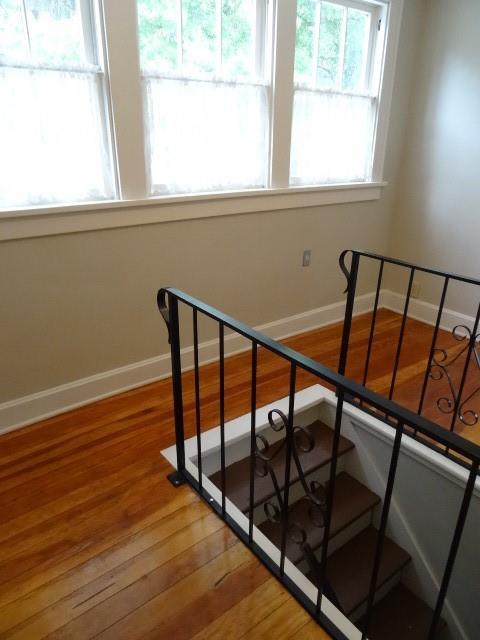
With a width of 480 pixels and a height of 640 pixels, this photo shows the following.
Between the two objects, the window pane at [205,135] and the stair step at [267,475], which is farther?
the window pane at [205,135]

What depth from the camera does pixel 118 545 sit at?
5.34 ft

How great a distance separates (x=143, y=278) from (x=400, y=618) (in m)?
2.21

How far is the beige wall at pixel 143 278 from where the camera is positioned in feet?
7.07

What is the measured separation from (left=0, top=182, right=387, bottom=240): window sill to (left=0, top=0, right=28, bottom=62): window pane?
2.04 feet

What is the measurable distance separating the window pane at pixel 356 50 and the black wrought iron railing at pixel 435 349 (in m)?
1.22

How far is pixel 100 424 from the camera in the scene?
2291mm

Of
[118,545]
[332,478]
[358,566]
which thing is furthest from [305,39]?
[358,566]

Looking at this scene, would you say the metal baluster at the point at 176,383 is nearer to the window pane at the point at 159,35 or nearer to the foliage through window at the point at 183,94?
the foliage through window at the point at 183,94

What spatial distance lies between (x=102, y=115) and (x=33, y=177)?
443mm

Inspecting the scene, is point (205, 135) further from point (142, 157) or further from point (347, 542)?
point (347, 542)

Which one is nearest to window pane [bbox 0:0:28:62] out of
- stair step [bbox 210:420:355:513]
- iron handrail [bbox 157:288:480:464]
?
iron handrail [bbox 157:288:480:464]

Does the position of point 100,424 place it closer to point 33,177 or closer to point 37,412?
point 37,412

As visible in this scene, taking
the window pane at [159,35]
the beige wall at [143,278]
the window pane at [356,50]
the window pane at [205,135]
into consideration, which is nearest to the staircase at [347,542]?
the beige wall at [143,278]

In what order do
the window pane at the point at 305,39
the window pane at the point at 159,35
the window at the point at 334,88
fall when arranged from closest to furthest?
the window pane at the point at 159,35 < the window pane at the point at 305,39 < the window at the point at 334,88
